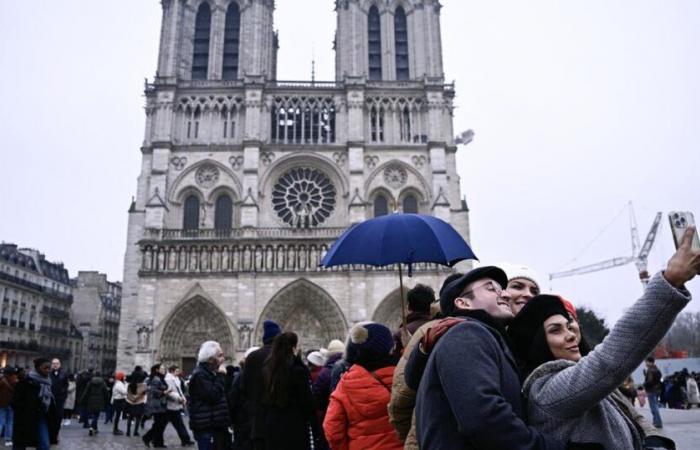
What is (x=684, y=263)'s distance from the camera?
1.88 meters

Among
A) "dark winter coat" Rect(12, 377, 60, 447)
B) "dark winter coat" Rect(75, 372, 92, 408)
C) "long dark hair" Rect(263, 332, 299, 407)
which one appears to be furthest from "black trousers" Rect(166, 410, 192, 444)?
"dark winter coat" Rect(75, 372, 92, 408)

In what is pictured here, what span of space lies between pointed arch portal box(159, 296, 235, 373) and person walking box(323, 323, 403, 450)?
2290cm

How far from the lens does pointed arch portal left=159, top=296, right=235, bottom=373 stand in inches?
1017

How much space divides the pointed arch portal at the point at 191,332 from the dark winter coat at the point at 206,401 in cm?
2008

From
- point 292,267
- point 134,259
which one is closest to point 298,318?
point 292,267

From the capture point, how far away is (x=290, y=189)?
1148 inches

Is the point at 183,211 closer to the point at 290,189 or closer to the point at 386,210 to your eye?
the point at 290,189

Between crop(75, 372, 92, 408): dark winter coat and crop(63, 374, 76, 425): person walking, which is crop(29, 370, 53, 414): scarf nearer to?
crop(63, 374, 76, 425): person walking

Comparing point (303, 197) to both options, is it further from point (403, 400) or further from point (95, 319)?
point (403, 400)

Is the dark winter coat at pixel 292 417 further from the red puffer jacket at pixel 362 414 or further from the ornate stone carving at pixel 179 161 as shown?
the ornate stone carving at pixel 179 161

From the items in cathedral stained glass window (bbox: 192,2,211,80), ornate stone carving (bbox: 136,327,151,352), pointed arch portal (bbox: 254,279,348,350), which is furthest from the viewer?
cathedral stained glass window (bbox: 192,2,211,80)

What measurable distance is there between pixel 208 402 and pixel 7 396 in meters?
6.61

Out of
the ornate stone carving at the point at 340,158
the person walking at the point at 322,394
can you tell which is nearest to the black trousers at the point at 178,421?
the person walking at the point at 322,394

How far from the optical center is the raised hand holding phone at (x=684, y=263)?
1.87 meters
